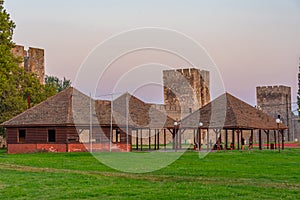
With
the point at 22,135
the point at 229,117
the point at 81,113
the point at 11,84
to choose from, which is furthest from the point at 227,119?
the point at 11,84

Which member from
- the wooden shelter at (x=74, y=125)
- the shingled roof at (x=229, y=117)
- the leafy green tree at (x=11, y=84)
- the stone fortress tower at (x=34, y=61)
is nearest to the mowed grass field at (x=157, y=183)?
the wooden shelter at (x=74, y=125)

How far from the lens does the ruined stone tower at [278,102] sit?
78.2 meters

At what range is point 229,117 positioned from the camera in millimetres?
43875

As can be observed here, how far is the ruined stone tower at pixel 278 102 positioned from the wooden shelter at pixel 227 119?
100ft

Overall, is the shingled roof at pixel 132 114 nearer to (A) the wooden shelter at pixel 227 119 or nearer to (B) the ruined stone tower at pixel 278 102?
(A) the wooden shelter at pixel 227 119

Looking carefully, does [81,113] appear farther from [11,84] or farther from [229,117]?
[229,117]

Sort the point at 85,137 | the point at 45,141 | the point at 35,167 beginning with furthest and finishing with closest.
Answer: the point at 85,137 → the point at 45,141 → the point at 35,167

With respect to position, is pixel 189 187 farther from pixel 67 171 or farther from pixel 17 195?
pixel 67 171

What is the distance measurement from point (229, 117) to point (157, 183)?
1009 inches

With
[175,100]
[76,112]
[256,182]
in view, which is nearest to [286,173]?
[256,182]

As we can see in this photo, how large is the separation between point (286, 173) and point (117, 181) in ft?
20.3

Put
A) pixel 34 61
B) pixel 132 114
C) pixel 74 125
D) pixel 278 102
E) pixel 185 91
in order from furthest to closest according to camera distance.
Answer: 1. pixel 278 102
2. pixel 185 91
3. pixel 34 61
4. pixel 132 114
5. pixel 74 125

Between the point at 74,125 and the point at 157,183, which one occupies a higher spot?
the point at 74,125

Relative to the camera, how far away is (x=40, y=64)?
63.9m
